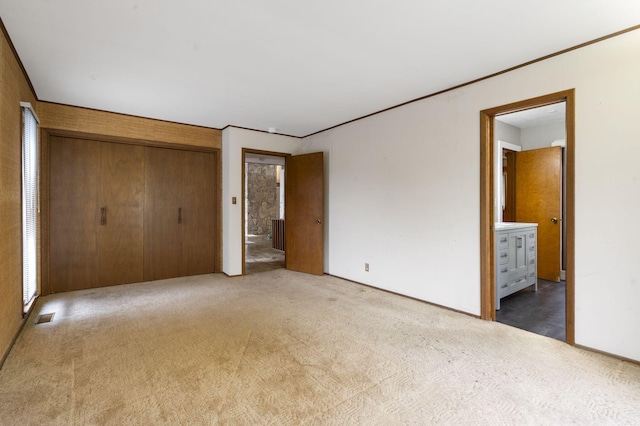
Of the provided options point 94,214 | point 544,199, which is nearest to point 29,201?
point 94,214

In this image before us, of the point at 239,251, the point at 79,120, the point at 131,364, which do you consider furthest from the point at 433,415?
the point at 79,120

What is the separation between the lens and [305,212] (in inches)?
209

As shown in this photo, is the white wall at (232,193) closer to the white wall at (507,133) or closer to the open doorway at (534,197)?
the open doorway at (534,197)

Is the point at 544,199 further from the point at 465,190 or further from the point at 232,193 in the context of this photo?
the point at 232,193

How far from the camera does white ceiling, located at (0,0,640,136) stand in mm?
2027

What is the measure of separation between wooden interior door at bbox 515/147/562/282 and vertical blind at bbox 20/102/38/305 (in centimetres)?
639

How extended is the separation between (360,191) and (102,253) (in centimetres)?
369

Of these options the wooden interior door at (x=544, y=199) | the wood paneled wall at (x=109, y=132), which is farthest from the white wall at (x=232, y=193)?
the wooden interior door at (x=544, y=199)

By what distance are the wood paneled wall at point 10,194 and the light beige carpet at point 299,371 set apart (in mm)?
277

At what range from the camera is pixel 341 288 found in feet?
14.1

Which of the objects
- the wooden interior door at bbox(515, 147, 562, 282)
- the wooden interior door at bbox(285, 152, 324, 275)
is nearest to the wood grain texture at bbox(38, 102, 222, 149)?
the wooden interior door at bbox(285, 152, 324, 275)

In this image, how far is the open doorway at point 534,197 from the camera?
3.86 meters

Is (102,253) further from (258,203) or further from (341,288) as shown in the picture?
(258,203)

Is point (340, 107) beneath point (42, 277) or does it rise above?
above
